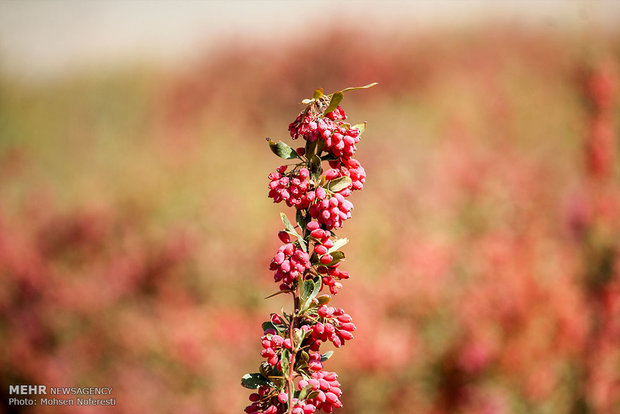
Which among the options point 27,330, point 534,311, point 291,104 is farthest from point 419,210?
point 291,104

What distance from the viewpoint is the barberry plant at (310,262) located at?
0.60 m

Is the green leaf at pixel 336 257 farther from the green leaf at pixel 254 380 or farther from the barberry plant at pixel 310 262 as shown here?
the green leaf at pixel 254 380

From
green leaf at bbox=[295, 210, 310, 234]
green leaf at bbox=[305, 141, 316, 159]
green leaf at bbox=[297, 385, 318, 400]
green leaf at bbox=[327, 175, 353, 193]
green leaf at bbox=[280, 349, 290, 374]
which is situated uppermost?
green leaf at bbox=[305, 141, 316, 159]

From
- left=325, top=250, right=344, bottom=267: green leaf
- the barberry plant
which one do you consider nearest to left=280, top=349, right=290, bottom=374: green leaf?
the barberry plant

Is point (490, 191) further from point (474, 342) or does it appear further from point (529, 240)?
point (474, 342)

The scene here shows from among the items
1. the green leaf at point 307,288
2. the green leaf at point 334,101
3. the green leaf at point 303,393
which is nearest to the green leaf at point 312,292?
the green leaf at point 307,288

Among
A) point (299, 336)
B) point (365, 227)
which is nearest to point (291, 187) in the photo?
point (299, 336)

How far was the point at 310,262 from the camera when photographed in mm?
625

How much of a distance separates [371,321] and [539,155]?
3.53m

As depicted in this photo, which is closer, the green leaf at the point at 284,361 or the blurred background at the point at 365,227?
the green leaf at the point at 284,361

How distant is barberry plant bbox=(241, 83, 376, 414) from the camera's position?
60 cm

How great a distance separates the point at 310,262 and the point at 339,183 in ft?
0.35

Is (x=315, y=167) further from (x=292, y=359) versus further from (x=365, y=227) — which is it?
(x=365, y=227)

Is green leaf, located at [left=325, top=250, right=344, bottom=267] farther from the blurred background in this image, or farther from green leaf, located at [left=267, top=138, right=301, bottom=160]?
the blurred background
